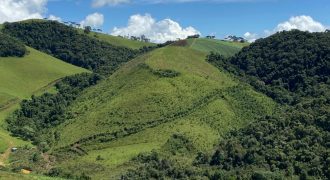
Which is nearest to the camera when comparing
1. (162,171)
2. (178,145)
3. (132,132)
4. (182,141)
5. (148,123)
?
(162,171)

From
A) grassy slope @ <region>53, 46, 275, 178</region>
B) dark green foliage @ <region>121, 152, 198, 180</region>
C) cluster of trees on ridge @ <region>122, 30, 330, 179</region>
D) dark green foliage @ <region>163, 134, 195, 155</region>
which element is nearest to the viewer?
cluster of trees on ridge @ <region>122, 30, 330, 179</region>

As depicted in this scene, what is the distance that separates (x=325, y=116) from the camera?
152m

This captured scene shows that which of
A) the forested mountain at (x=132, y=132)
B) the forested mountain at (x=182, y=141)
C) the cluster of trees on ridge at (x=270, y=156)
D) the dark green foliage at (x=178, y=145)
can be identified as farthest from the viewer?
the dark green foliage at (x=178, y=145)

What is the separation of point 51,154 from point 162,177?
48.5 m

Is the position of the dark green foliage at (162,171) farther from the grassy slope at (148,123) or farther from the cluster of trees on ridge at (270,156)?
the grassy slope at (148,123)

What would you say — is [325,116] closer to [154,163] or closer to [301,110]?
[301,110]

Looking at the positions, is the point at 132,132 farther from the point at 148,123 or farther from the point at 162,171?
the point at 162,171

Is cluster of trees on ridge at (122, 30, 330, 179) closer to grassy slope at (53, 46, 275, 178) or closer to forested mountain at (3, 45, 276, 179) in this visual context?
forested mountain at (3, 45, 276, 179)

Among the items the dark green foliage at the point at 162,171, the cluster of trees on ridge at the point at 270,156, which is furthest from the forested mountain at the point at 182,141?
the cluster of trees on ridge at the point at 270,156

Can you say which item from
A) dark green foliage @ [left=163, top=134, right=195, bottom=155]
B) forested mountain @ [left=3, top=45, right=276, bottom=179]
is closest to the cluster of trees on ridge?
dark green foliage @ [left=163, top=134, right=195, bottom=155]

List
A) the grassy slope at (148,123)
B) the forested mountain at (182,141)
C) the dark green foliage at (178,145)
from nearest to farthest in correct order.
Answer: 1. the forested mountain at (182,141)
2. the dark green foliage at (178,145)
3. the grassy slope at (148,123)

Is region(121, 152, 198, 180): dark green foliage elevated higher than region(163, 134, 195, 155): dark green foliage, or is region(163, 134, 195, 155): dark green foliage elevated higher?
region(163, 134, 195, 155): dark green foliage

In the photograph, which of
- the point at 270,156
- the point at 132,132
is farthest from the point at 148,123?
the point at 270,156

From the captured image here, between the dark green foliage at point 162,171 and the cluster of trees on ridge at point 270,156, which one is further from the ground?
the cluster of trees on ridge at point 270,156
